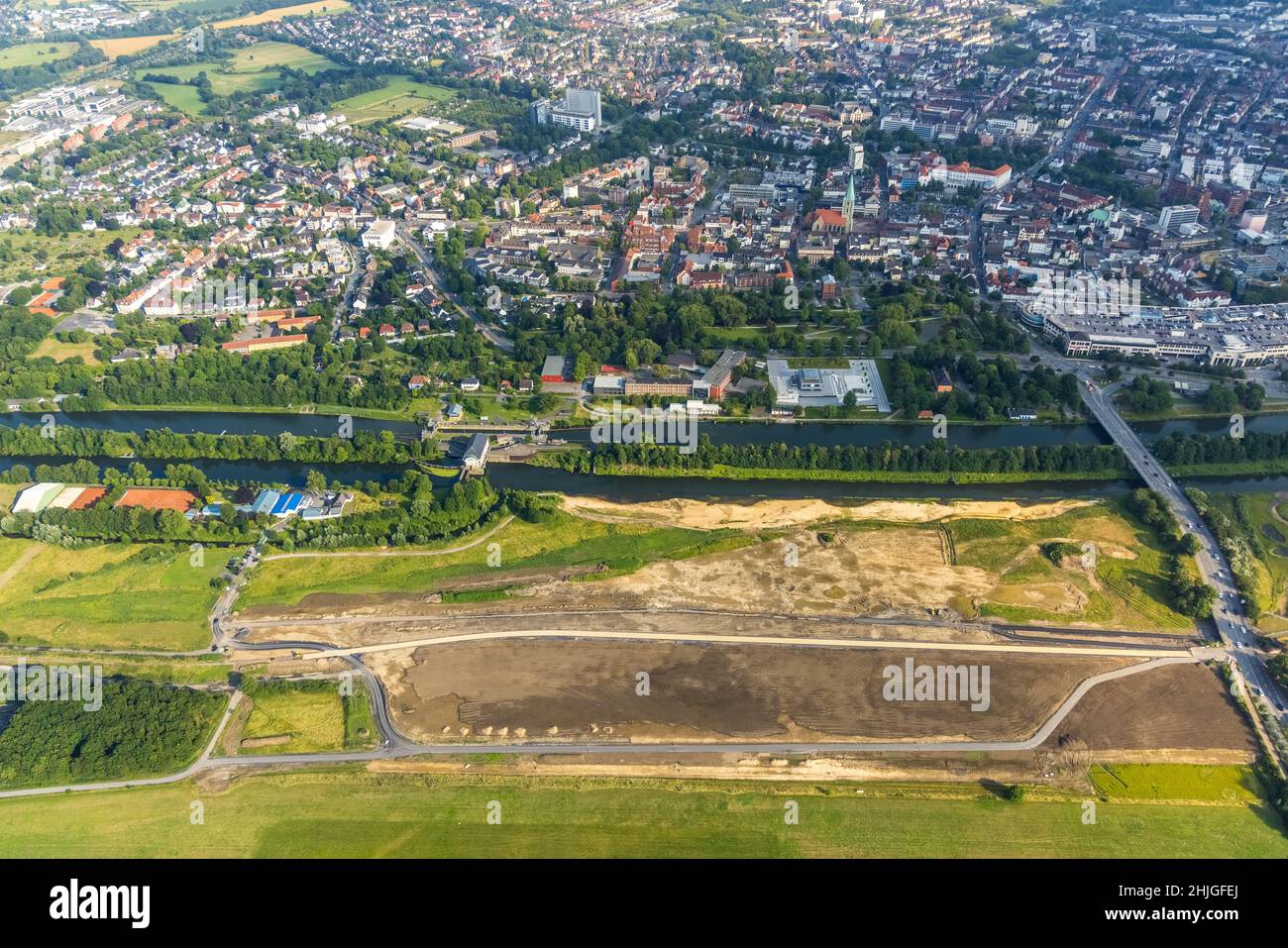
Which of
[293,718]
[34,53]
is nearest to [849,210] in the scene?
[293,718]

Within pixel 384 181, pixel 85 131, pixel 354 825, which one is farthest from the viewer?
pixel 85 131

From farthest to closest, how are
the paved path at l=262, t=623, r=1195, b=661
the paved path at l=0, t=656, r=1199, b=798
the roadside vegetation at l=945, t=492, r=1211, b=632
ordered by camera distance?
the roadside vegetation at l=945, t=492, r=1211, b=632, the paved path at l=262, t=623, r=1195, b=661, the paved path at l=0, t=656, r=1199, b=798

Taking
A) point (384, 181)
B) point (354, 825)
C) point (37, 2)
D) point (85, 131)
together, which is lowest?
point (354, 825)

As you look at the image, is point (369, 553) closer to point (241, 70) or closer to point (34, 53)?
point (241, 70)

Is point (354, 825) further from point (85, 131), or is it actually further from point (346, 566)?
point (85, 131)

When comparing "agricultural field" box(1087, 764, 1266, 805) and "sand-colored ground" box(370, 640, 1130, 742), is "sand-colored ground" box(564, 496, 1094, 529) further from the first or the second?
"agricultural field" box(1087, 764, 1266, 805)

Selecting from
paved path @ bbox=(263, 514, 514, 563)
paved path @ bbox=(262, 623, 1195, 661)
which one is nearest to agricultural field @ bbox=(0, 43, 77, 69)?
paved path @ bbox=(263, 514, 514, 563)

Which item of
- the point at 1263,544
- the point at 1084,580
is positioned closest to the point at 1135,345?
the point at 1263,544
